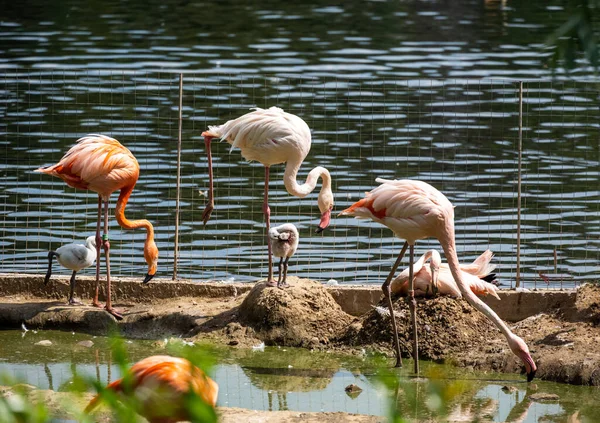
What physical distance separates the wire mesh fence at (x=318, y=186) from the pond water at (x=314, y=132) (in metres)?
0.03

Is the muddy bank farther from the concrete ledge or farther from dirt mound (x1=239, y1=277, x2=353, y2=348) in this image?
the concrete ledge

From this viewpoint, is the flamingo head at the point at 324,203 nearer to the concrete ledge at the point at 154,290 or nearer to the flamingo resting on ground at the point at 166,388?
the concrete ledge at the point at 154,290

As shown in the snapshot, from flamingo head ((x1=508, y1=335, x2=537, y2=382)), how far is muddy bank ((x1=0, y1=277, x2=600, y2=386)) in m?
0.27

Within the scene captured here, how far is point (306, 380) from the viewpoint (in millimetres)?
7727

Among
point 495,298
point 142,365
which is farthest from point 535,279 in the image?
point 142,365

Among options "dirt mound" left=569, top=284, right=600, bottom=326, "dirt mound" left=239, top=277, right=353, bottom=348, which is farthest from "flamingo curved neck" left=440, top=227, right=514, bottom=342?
"dirt mound" left=239, top=277, right=353, bottom=348

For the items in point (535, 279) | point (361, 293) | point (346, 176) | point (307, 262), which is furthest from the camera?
point (346, 176)

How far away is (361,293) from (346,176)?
4.24m

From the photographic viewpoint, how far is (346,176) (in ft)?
43.8

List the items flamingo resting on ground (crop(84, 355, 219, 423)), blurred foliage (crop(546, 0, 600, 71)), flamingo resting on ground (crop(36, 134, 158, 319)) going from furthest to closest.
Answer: flamingo resting on ground (crop(36, 134, 158, 319))
flamingo resting on ground (crop(84, 355, 219, 423))
blurred foliage (crop(546, 0, 600, 71))

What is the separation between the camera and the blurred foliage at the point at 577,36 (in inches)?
86.4

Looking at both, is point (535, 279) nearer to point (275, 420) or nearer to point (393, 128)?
point (275, 420)

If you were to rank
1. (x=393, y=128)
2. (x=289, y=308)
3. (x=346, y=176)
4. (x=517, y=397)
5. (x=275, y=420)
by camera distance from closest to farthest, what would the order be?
(x=275, y=420), (x=517, y=397), (x=289, y=308), (x=346, y=176), (x=393, y=128)

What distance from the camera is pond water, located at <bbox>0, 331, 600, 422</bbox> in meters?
7.03
